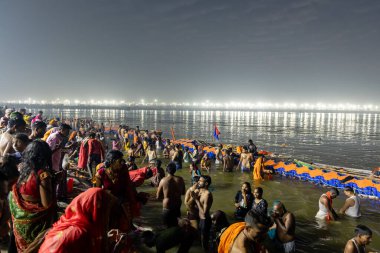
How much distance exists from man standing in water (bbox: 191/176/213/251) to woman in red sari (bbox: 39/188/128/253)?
3.57 meters

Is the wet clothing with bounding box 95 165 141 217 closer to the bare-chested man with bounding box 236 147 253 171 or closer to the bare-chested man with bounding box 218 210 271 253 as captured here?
the bare-chested man with bounding box 218 210 271 253

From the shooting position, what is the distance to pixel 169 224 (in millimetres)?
6211

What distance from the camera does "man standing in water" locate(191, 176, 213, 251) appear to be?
5.91 metres

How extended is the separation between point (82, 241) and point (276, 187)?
11974 millimetres

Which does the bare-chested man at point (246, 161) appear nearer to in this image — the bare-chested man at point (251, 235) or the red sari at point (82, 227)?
the bare-chested man at point (251, 235)

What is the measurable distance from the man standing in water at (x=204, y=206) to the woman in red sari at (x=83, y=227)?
357 centimetres

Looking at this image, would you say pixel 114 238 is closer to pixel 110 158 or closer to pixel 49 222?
pixel 49 222

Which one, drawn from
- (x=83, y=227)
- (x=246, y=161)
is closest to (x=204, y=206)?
(x=83, y=227)

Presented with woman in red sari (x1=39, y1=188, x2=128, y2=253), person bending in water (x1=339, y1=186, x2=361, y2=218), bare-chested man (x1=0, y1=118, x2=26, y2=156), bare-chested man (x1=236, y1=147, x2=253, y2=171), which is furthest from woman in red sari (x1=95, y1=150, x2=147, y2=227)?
bare-chested man (x1=236, y1=147, x2=253, y2=171)

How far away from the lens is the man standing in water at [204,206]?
591cm

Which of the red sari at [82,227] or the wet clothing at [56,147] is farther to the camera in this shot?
the wet clothing at [56,147]

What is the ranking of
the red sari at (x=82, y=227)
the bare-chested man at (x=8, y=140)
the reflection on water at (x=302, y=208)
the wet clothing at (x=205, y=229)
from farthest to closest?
the reflection on water at (x=302, y=208) → the wet clothing at (x=205, y=229) → the bare-chested man at (x=8, y=140) → the red sari at (x=82, y=227)

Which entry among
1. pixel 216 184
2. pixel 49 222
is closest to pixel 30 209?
pixel 49 222

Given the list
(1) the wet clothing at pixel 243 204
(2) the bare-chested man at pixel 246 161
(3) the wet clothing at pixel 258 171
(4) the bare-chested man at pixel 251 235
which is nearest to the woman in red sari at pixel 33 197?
(4) the bare-chested man at pixel 251 235
